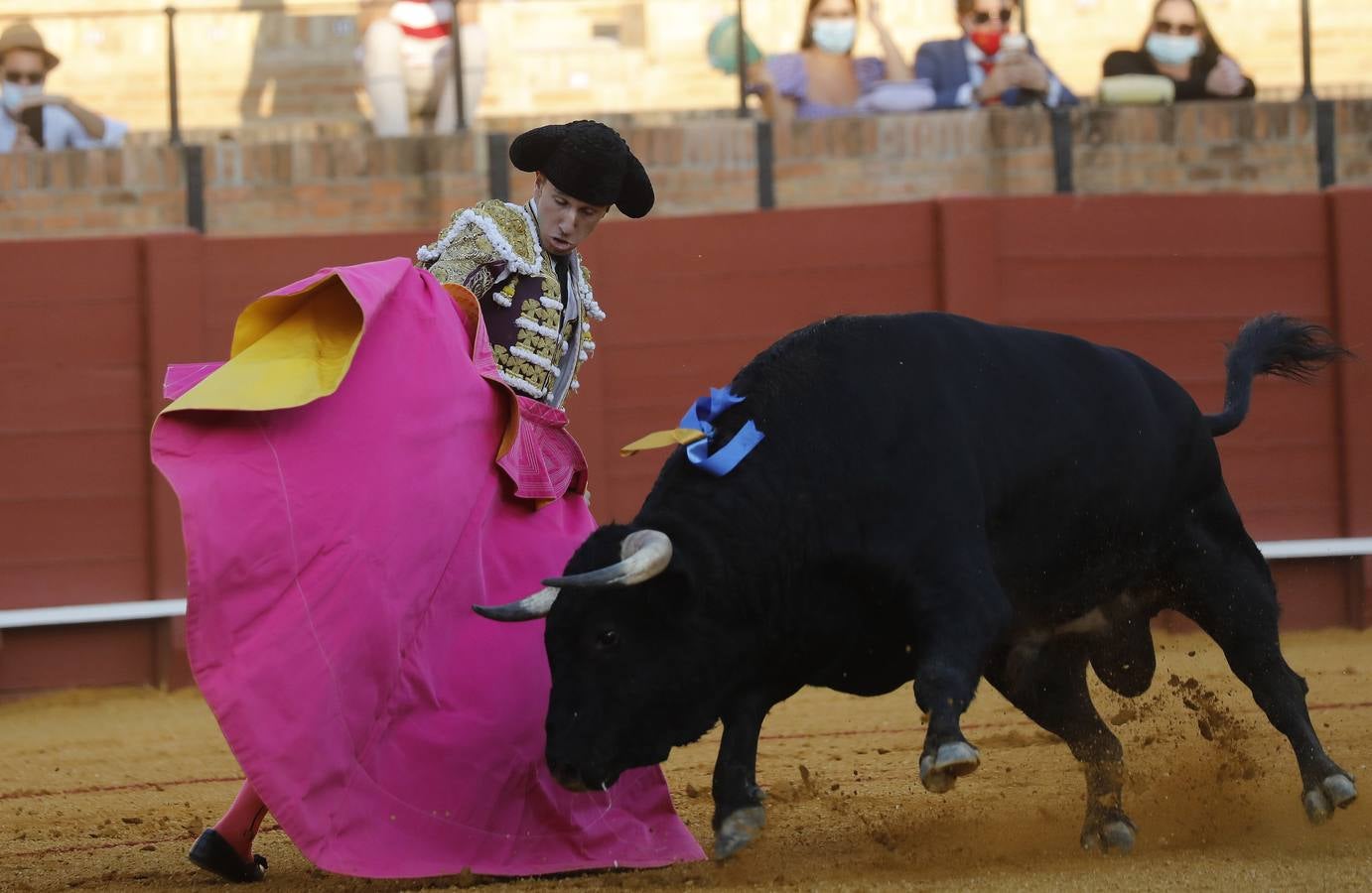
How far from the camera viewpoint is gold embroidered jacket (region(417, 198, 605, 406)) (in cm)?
310

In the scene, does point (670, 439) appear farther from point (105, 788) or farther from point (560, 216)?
point (105, 788)

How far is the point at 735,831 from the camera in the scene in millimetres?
2826

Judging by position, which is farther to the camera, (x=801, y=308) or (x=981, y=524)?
(x=801, y=308)

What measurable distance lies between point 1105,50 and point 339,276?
5.12m

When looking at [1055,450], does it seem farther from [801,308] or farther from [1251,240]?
[1251,240]

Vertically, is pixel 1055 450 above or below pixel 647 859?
above

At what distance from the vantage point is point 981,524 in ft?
9.58

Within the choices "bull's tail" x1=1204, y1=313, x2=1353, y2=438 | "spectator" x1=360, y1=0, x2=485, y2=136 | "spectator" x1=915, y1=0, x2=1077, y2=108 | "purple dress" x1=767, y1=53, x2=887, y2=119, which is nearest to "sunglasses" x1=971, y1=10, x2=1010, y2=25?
"spectator" x1=915, y1=0, x2=1077, y2=108

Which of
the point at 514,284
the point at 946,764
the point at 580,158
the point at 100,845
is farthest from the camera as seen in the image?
the point at 100,845

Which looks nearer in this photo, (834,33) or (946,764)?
(946,764)

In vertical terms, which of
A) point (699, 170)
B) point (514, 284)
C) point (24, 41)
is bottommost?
point (514, 284)

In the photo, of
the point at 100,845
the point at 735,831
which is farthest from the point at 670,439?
the point at 100,845

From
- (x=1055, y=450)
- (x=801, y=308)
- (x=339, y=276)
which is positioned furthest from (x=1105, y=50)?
(x=339, y=276)

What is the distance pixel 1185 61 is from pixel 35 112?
14.5ft
